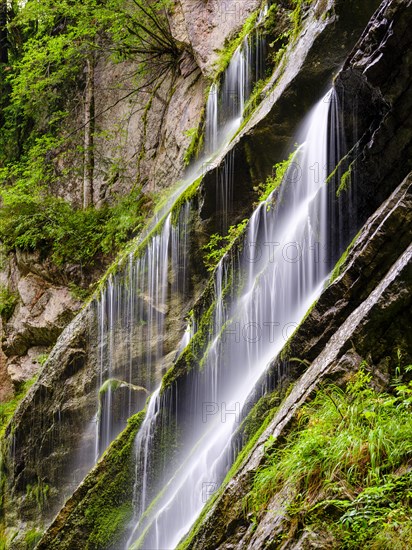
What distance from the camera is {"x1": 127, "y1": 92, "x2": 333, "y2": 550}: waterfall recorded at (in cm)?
715

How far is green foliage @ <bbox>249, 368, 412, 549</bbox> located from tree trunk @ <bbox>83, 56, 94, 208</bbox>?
1342 centimetres

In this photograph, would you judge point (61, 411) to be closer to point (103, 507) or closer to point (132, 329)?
point (132, 329)

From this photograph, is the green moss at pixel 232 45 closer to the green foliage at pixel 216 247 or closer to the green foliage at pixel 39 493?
the green foliage at pixel 216 247

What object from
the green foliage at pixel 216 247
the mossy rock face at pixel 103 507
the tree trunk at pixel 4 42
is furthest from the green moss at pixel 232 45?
the tree trunk at pixel 4 42

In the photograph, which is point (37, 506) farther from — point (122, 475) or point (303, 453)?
point (303, 453)

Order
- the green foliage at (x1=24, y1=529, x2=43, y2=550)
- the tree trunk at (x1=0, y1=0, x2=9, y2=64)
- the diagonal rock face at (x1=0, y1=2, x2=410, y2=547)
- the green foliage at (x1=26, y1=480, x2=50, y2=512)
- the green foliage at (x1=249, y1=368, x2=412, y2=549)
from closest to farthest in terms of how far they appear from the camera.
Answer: the green foliage at (x1=249, y1=368, x2=412, y2=549) < the diagonal rock face at (x1=0, y1=2, x2=410, y2=547) < the green foliage at (x1=24, y1=529, x2=43, y2=550) < the green foliage at (x1=26, y1=480, x2=50, y2=512) < the tree trunk at (x1=0, y1=0, x2=9, y2=64)

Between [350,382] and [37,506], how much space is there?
8981 mm

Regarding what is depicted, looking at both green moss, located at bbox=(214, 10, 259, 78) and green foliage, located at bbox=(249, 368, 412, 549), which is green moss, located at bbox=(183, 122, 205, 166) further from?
green foliage, located at bbox=(249, 368, 412, 549)

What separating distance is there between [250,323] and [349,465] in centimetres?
352

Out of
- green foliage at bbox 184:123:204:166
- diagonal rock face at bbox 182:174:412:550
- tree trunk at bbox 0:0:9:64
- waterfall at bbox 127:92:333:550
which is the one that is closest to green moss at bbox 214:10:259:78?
green foliage at bbox 184:123:204:166

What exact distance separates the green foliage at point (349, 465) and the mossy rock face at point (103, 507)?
3907mm

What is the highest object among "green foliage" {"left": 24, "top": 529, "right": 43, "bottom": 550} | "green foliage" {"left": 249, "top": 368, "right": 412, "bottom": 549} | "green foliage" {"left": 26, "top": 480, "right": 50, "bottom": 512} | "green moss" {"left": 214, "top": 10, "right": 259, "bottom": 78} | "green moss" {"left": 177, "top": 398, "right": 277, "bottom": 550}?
"green moss" {"left": 214, "top": 10, "right": 259, "bottom": 78}

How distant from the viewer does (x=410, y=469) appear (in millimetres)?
4258

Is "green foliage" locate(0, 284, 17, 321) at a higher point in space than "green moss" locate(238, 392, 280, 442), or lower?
lower
